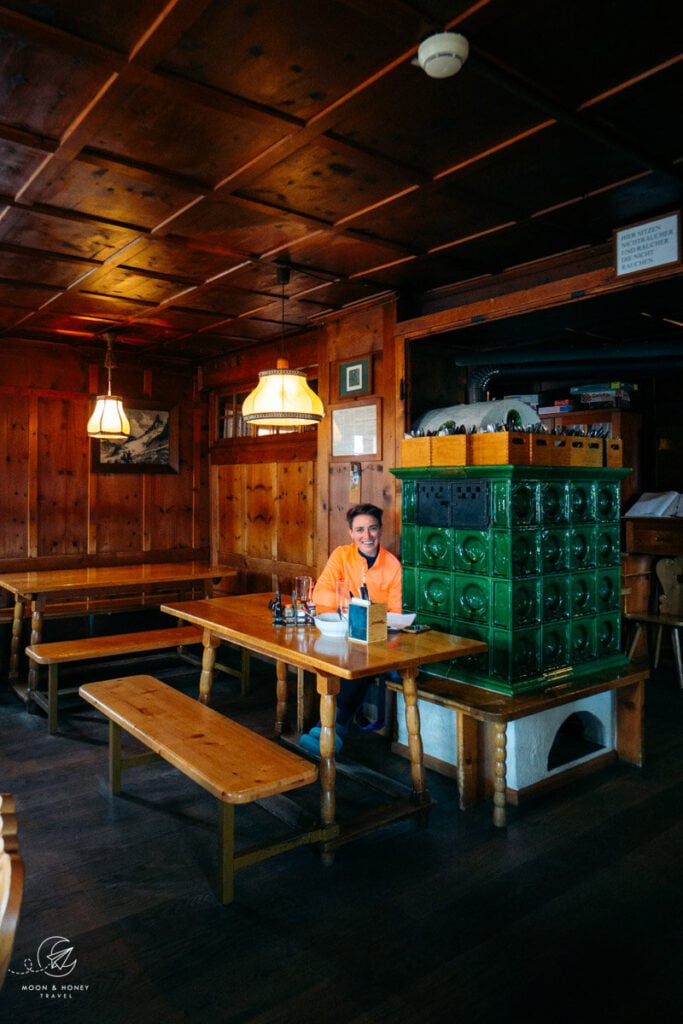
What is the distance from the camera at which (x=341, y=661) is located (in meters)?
2.89

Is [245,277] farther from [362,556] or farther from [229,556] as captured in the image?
[229,556]

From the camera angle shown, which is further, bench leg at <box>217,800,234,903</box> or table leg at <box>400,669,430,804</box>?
table leg at <box>400,669,430,804</box>

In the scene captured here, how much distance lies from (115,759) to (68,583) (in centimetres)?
209

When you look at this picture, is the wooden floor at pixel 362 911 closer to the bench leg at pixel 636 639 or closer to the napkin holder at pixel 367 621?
the napkin holder at pixel 367 621

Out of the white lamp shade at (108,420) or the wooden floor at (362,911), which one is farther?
the white lamp shade at (108,420)

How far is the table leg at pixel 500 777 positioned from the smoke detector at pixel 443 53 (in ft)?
8.73

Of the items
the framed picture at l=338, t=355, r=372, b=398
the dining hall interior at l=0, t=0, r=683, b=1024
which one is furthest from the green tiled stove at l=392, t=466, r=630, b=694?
the framed picture at l=338, t=355, r=372, b=398

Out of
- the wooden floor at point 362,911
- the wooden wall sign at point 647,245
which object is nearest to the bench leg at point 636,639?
the wooden floor at point 362,911

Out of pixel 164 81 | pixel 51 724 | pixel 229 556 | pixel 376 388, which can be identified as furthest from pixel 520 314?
pixel 229 556

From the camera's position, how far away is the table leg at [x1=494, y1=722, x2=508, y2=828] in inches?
128

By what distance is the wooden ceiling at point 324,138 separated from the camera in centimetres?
224

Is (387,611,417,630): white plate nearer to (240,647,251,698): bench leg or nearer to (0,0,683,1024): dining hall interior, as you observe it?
(0,0,683,1024): dining hall interior

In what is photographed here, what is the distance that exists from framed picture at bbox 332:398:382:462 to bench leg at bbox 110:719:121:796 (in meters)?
2.73

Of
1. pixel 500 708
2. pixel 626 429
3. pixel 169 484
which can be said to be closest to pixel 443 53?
pixel 500 708
